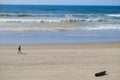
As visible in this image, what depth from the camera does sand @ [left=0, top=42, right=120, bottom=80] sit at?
991 cm

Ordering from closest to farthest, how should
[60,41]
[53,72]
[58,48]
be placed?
[53,72] < [58,48] < [60,41]

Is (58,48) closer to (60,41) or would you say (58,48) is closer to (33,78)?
(60,41)

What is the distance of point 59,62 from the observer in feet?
39.3

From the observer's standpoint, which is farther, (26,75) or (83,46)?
(83,46)

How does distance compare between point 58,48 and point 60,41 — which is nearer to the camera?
point 58,48

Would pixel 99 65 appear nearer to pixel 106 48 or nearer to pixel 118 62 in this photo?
pixel 118 62

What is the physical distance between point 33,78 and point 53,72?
933 millimetres

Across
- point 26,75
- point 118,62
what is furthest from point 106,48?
point 26,75

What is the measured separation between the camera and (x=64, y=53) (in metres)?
14.1

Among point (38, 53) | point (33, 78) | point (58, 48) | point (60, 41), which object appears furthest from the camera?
point (60, 41)

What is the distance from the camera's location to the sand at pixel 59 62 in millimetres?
9914

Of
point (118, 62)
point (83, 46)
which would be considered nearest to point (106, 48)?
point (83, 46)

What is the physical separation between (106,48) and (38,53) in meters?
3.59

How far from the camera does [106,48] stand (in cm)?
1577
